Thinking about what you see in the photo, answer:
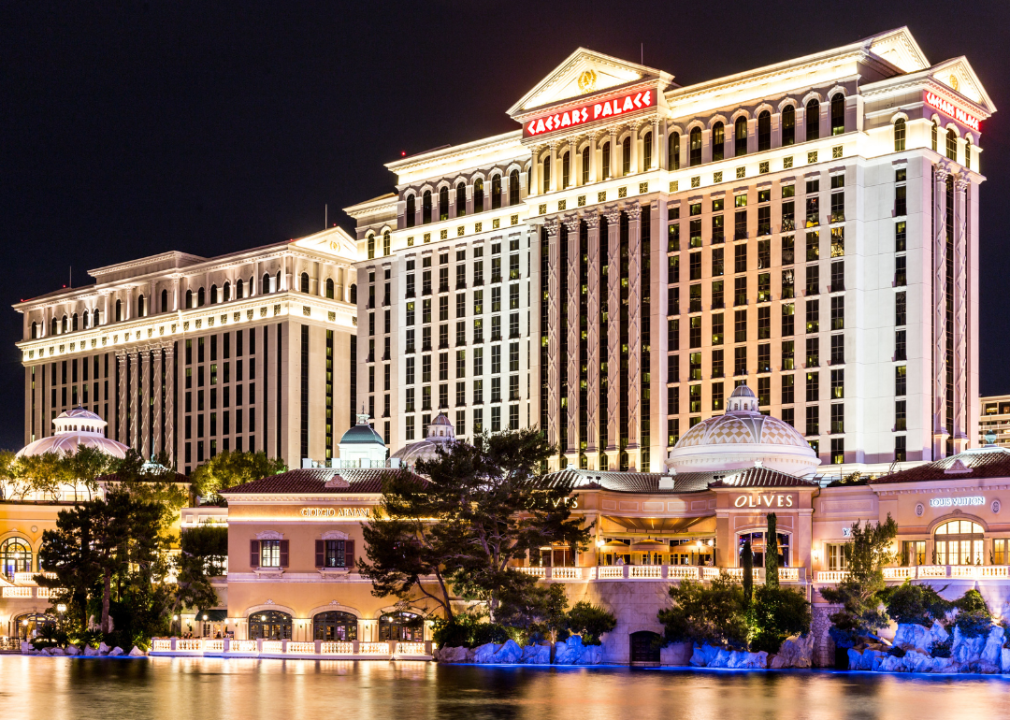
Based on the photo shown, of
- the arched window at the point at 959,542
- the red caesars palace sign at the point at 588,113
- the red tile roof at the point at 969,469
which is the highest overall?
the red caesars palace sign at the point at 588,113

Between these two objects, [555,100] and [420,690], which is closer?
[420,690]

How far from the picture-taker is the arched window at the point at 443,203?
530ft

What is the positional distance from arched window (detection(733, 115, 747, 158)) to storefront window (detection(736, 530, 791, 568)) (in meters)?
52.7

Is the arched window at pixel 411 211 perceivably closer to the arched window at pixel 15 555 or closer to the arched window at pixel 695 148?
the arched window at pixel 695 148

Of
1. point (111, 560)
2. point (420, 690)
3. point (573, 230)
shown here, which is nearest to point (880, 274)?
point (573, 230)

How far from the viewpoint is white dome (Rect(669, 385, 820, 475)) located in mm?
107812

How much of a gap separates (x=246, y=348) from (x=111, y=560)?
86268 millimetres

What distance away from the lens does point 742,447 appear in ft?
354

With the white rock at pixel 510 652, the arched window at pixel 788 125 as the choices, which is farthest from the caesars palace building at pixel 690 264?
the white rock at pixel 510 652

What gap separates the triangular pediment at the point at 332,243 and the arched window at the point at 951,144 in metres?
74.5

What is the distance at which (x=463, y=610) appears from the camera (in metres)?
94.6

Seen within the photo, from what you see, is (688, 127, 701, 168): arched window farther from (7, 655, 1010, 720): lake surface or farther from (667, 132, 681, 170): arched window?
(7, 655, 1010, 720): lake surface

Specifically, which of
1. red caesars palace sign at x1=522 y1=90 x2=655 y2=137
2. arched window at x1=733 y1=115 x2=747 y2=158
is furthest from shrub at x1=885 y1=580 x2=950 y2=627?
red caesars palace sign at x1=522 y1=90 x2=655 y2=137

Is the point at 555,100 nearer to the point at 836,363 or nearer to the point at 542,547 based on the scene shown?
the point at 836,363
